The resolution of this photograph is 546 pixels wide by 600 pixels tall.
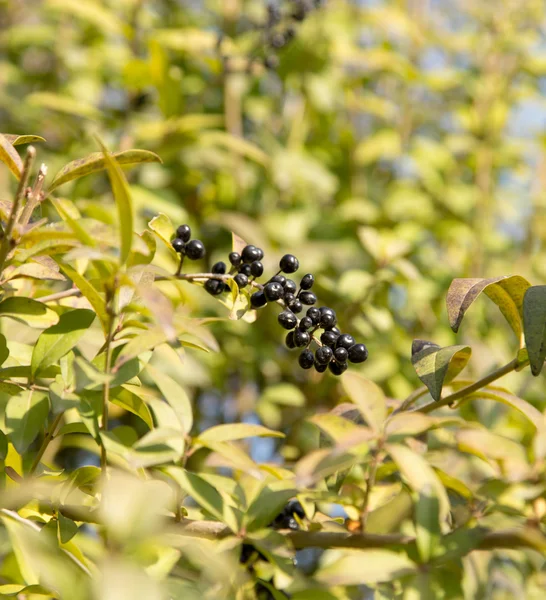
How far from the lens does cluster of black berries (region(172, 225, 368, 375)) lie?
0.87 metres

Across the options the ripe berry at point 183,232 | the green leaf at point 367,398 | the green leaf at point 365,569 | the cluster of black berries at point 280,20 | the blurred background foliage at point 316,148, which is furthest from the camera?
the cluster of black berries at point 280,20

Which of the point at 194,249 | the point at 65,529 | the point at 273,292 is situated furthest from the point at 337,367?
the point at 65,529

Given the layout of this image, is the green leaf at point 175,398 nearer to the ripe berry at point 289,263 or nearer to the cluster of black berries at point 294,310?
the cluster of black berries at point 294,310

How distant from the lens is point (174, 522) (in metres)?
0.78

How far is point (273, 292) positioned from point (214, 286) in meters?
0.07

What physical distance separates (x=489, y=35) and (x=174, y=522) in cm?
229

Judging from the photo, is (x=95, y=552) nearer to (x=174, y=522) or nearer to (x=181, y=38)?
(x=174, y=522)

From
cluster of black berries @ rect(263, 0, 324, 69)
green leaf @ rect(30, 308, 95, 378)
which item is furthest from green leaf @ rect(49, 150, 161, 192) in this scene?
cluster of black berries @ rect(263, 0, 324, 69)

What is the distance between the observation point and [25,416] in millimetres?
748

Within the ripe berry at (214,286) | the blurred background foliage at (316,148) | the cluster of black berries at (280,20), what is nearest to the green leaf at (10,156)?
the ripe berry at (214,286)

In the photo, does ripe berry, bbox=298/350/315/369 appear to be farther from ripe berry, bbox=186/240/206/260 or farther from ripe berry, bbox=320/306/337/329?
ripe berry, bbox=186/240/206/260

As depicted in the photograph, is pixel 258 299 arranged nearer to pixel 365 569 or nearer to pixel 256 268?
pixel 256 268

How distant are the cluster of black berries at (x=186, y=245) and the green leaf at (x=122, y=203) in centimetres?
25

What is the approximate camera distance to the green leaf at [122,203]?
62cm
